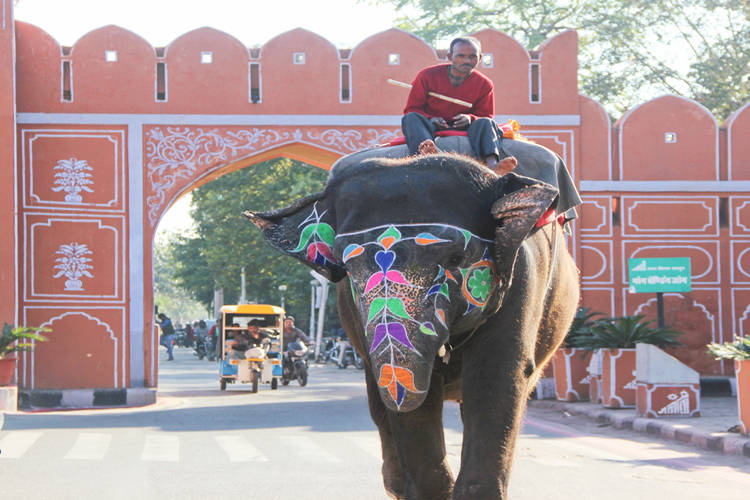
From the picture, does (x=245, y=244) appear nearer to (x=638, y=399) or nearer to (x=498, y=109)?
(x=498, y=109)

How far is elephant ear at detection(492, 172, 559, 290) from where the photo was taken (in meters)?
3.68

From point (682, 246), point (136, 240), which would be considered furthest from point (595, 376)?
point (136, 240)

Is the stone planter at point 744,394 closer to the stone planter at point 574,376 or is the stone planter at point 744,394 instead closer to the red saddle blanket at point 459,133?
the stone planter at point 574,376

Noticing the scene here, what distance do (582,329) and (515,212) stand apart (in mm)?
14051

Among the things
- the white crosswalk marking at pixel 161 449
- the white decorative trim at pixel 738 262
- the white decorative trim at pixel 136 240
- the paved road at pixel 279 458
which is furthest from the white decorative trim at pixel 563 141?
the white crosswalk marking at pixel 161 449

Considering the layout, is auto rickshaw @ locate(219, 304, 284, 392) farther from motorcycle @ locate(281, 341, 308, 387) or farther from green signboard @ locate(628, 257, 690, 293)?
green signboard @ locate(628, 257, 690, 293)

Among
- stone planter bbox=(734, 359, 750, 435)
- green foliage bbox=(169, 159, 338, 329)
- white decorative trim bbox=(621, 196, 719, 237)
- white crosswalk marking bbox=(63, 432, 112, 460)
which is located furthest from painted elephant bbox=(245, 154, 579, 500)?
green foliage bbox=(169, 159, 338, 329)

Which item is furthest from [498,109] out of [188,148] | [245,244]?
[245,244]

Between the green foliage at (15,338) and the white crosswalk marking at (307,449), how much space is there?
6.20 m

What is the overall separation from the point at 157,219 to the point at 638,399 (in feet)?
27.0

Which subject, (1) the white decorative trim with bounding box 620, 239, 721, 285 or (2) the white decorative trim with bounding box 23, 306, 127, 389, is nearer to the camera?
(2) the white decorative trim with bounding box 23, 306, 127, 389

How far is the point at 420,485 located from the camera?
171 inches

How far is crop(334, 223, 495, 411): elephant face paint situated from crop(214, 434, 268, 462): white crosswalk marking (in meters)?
6.88

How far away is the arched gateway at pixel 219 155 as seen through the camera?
18.1m
